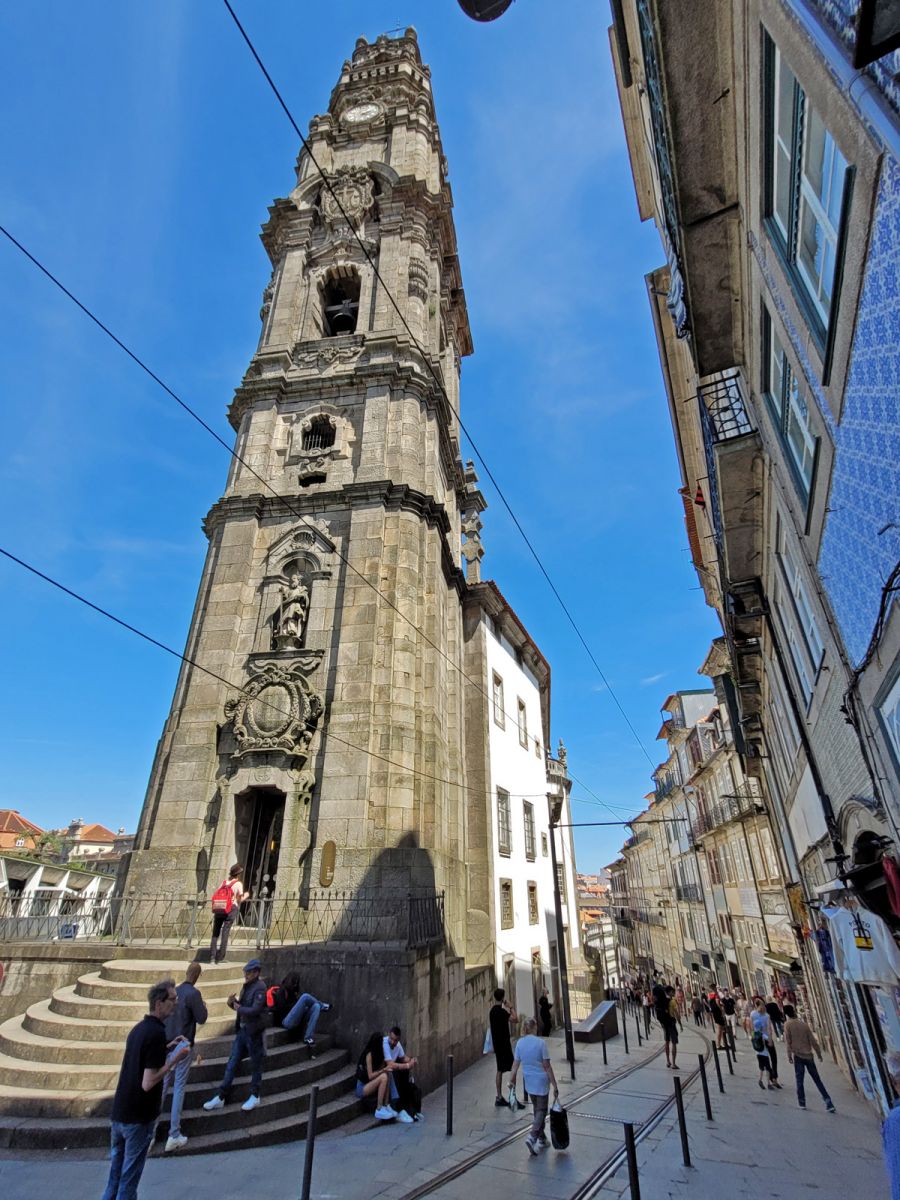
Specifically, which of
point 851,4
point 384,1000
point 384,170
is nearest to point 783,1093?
point 384,1000

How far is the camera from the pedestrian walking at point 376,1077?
7.95 metres

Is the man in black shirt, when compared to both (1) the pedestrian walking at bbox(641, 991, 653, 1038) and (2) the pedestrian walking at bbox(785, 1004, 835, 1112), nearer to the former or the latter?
(2) the pedestrian walking at bbox(785, 1004, 835, 1112)

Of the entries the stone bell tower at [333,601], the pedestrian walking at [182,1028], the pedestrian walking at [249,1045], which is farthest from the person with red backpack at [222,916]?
the pedestrian walking at [182,1028]

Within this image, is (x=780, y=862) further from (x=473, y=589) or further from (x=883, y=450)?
(x=883, y=450)

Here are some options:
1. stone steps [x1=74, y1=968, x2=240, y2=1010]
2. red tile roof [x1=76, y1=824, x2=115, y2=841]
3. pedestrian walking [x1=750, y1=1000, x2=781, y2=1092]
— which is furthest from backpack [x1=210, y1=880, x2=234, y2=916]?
red tile roof [x1=76, y1=824, x2=115, y2=841]

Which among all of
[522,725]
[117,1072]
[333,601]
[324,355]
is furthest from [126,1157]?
[522,725]

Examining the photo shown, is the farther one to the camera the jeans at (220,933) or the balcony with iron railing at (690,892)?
the balcony with iron railing at (690,892)

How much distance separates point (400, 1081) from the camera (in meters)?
8.20

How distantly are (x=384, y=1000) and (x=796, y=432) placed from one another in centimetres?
1013

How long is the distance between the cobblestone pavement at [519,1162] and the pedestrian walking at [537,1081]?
179 mm

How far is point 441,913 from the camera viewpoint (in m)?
13.0

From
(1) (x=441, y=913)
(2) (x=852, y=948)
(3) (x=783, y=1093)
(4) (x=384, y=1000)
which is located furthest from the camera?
(1) (x=441, y=913)

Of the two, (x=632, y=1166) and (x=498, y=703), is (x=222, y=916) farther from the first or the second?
(x=498, y=703)

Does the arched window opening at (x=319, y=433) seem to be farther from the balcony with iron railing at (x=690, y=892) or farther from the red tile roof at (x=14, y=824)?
the red tile roof at (x=14, y=824)
